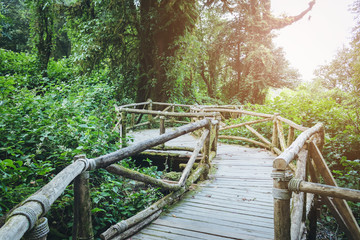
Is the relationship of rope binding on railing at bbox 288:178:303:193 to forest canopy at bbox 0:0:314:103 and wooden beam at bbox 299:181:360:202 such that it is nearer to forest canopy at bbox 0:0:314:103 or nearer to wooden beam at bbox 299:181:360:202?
wooden beam at bbox 299:181:360:202

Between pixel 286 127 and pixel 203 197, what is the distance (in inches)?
225

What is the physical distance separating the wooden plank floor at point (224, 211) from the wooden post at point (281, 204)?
0.91m

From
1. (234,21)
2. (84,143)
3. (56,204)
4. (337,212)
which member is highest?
(234,21)

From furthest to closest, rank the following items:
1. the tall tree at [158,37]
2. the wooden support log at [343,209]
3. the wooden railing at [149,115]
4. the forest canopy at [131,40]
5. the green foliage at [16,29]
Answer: the green foliage at [16,29] → the forest canopy at [131,40] → the tall tree at [158,37] → the wooden railing at [149,115] → the wooden support log at [343,209]

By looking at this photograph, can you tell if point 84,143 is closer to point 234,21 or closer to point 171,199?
point 171,199

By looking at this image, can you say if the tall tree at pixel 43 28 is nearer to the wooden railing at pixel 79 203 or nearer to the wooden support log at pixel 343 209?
the wooden railing at pixel 79 203

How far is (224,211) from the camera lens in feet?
11.4

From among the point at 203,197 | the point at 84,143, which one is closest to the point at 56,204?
the point at 84,143

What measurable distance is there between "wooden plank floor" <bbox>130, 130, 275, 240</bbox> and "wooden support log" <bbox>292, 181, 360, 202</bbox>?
1249mm

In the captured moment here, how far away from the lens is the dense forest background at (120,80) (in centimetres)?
351

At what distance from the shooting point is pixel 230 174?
5.38 metres

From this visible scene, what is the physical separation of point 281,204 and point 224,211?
1734 mm

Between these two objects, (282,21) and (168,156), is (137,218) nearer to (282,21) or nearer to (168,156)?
(168,156)

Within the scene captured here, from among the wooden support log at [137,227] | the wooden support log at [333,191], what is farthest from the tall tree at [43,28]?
the wooden support log at [333,191]
